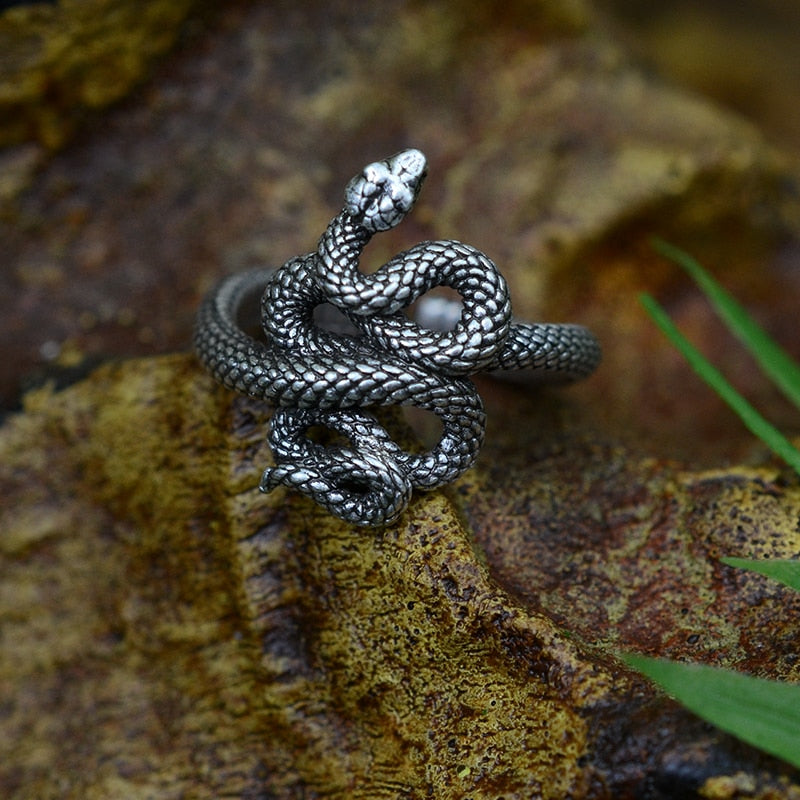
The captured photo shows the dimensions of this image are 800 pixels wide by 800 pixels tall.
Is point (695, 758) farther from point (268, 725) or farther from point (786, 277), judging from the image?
point (786, 277)

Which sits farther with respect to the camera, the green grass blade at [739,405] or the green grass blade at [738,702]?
the green grass blade at [739,405]

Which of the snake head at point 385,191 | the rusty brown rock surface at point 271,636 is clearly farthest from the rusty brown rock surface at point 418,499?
the snake head at point 385,191

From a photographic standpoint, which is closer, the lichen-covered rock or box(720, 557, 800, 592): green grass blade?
box(720, 557, 800, 592): green grass blade

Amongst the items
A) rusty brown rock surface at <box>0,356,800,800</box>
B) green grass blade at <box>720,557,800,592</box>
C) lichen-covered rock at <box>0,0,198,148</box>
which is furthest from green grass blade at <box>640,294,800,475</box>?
lichen-covered rock at <box>0,0,198,148</box>

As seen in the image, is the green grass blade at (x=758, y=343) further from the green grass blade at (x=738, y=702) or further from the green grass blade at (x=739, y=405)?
the green grass blade at (x=738, y=702)

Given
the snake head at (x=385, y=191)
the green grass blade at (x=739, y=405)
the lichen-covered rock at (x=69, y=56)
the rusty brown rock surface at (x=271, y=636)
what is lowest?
the rusty brown rock surface at (x=271, y=636)

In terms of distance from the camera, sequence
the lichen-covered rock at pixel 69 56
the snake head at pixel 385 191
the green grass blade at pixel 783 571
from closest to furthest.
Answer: the green grass blade at pixel 783 571
the snake head at pixel 385 191
the lichen-covered rock at pixel 69 56

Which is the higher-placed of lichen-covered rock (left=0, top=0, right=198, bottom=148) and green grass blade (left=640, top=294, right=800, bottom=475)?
lichen-covered rock (left=0, top=0, right=198, bottom=148)

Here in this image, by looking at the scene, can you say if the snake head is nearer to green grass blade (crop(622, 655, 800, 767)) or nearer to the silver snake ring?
the silver snake ring
